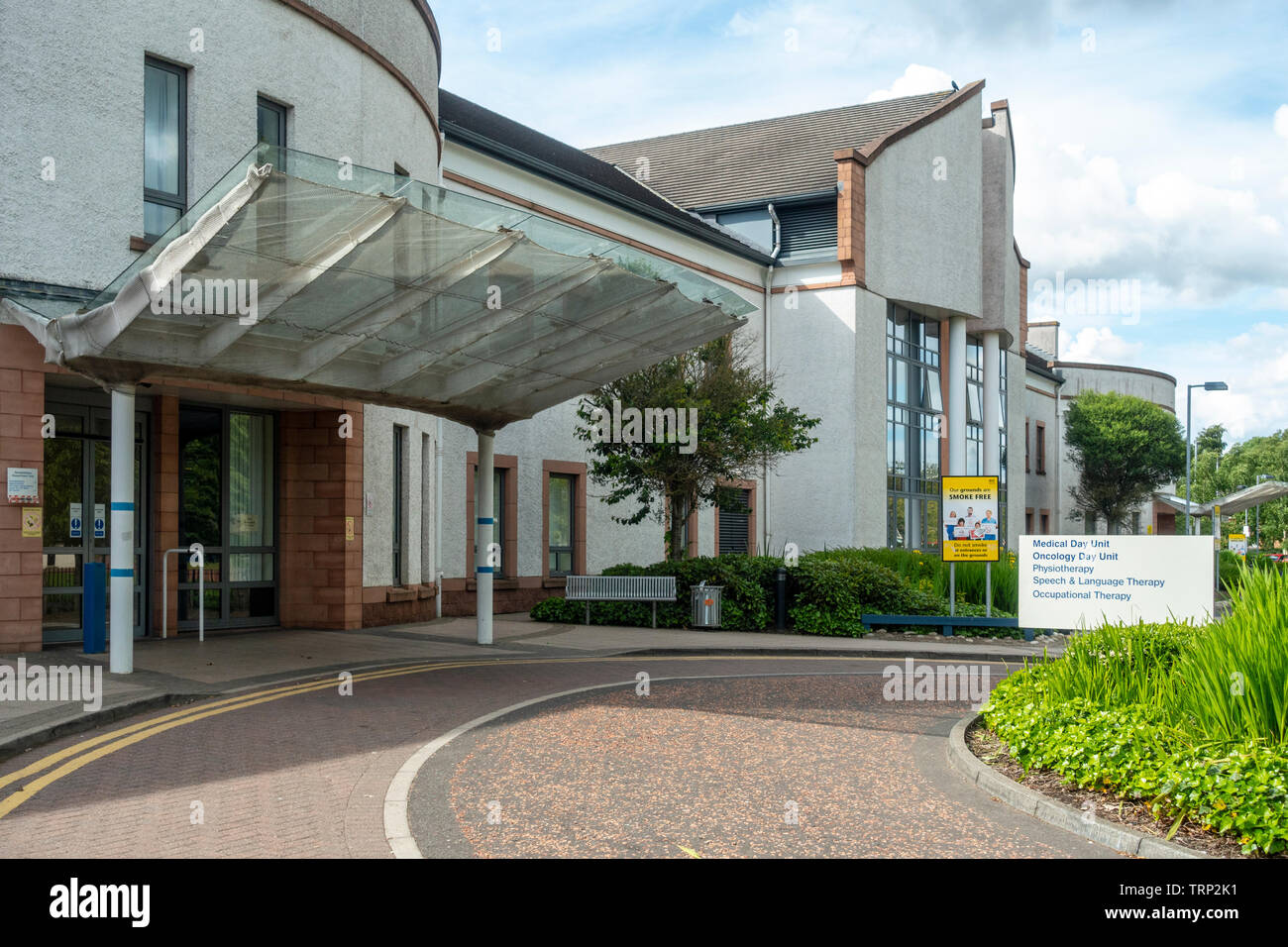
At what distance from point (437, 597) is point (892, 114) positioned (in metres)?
25.1

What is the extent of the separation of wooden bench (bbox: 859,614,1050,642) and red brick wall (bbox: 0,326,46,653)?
502 inches

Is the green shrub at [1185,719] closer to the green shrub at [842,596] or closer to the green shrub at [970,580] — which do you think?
the green shrub at [842,596]

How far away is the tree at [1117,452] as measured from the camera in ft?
182

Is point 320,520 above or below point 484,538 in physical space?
above

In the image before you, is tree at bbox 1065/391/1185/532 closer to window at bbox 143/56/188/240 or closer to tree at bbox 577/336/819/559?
tree at bbox 577/336/819/559

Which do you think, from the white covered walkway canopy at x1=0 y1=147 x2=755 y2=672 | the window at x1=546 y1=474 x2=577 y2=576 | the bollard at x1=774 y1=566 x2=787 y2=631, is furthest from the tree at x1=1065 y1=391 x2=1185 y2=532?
the white covered walkway canopy at x1=0 y1=147 x2=755 y2=672

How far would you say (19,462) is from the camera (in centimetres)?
1295

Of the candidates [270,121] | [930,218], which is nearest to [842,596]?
[270,121]

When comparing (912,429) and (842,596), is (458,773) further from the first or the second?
(912,429)

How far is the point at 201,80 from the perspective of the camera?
14.6 metres

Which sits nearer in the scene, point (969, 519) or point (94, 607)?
point (94, 607)

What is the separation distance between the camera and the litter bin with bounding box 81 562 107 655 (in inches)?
508

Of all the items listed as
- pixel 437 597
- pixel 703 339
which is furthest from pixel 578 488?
pixel 703 339

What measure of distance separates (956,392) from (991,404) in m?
3.74
